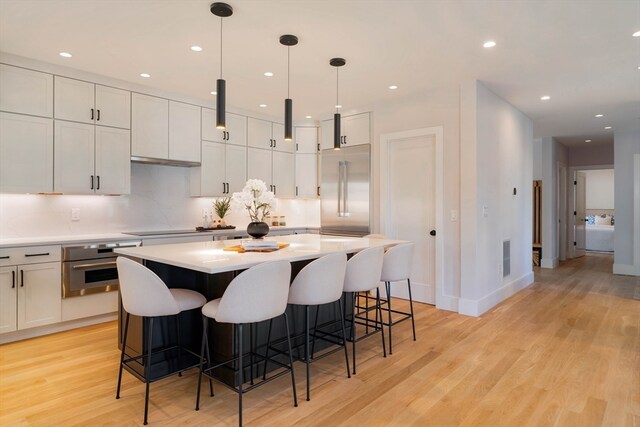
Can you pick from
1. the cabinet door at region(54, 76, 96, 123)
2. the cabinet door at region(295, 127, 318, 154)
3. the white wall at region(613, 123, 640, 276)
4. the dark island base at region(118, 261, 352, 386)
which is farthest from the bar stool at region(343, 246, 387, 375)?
the white wall at region(613, 123, 640, 276)

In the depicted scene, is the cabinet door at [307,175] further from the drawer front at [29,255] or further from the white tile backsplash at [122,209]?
the drawer front at [29,255]

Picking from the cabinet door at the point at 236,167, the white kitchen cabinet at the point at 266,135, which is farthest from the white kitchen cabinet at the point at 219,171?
the white kitchen cabinet at the point at 266,135

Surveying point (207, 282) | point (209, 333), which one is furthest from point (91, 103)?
point (209, 333)

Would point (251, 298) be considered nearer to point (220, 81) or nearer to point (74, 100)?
point (220, 81)

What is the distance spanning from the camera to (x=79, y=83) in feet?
13.4

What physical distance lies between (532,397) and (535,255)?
20.8 ft

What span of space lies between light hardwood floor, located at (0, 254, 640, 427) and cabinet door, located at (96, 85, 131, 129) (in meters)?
2.29

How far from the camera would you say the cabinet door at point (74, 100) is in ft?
13.0

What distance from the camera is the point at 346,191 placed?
5676 millimetres

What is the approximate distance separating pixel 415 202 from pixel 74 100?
4150 mm

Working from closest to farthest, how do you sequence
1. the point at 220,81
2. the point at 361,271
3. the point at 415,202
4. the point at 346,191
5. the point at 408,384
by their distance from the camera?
the point at 408,384 → the point at 220,81 → the point at 361,271 → the point at 415,202 → the point at 346,191

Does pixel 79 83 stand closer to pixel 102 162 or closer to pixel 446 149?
pixel 102 162

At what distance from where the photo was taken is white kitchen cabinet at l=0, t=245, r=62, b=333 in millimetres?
3492

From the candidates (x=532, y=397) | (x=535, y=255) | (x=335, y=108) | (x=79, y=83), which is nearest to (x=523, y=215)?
(x=535, y=255)
